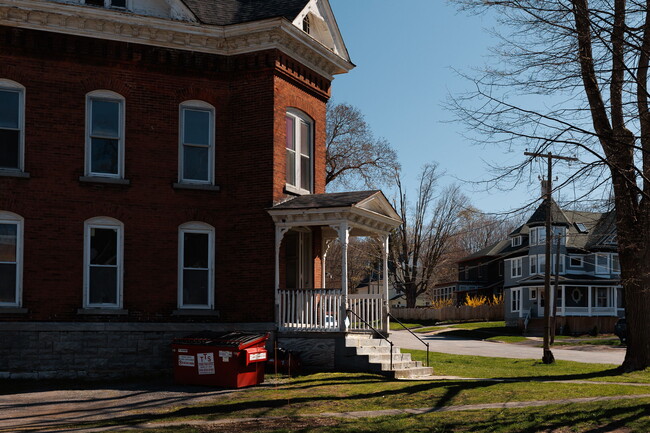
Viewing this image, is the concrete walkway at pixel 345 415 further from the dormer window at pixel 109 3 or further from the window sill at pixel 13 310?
the dormer window at pixel 109 3

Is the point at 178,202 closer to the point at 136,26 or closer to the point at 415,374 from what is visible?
the point at 136,26

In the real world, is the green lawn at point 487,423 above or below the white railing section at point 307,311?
below

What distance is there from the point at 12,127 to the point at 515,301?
49.3 m

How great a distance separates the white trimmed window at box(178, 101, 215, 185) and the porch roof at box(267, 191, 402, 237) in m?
2.07

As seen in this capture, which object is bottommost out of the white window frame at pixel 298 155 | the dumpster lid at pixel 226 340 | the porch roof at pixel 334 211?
the dumpster lid at pixel 226 340

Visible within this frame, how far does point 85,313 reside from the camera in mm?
18281

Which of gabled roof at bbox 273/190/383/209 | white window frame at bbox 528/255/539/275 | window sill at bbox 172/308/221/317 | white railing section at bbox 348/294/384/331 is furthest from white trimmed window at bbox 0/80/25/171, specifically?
white window frame at bbox 528/255/539/275

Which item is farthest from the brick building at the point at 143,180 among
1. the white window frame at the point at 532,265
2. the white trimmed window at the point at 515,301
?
Answer: the white window frame at the point at 532,265

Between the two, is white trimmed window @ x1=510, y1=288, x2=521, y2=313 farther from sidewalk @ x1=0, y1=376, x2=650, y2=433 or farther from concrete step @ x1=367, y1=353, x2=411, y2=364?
sidewalk @ x1=0, y1=376, x2=650, y2=433

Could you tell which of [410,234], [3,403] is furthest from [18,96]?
[410,234]

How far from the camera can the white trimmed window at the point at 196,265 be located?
1944 centimetres

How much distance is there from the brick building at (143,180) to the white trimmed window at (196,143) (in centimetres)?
4

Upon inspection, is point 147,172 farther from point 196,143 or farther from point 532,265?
point 532,265

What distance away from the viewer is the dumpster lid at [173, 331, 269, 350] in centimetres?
1661
